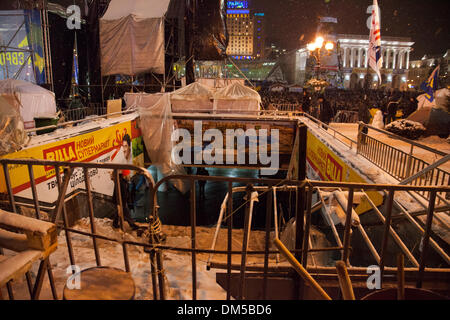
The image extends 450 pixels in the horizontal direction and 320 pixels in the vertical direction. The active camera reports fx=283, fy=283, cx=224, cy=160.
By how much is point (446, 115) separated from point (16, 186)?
569 inches

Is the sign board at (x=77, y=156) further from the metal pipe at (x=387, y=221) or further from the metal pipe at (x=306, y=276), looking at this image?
the metal pipe at (x=387, y=221)

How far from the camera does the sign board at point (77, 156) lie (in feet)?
20.3

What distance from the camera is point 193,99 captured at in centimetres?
1709

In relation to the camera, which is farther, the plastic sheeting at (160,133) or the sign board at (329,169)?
the plastic sheeting at (160,133)

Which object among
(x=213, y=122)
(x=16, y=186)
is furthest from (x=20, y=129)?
(x=213, y=122)

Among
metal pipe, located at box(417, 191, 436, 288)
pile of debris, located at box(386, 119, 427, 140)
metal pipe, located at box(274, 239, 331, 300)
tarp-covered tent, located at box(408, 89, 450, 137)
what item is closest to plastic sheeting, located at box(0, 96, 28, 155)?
metal pipe, located at box(274, 239, 331, 300)

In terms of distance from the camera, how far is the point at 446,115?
1131 cm

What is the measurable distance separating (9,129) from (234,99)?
1319cm

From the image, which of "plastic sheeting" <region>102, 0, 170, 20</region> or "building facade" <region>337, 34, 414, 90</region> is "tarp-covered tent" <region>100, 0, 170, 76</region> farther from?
"building facade" <region>337, 34, 414, 90</region>

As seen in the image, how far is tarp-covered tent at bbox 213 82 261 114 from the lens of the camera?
17.2 m

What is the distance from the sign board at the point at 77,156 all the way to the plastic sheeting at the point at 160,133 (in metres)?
0.56

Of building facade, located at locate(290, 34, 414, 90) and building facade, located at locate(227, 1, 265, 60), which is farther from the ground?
building facade, located at locate(227, 1, 265, 60)

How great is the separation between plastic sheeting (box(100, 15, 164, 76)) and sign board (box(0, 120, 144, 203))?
601 cm

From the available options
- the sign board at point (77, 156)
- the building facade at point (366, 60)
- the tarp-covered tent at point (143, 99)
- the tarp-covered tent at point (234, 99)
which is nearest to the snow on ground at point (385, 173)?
the tarp-covered tent at point (234, 99)
